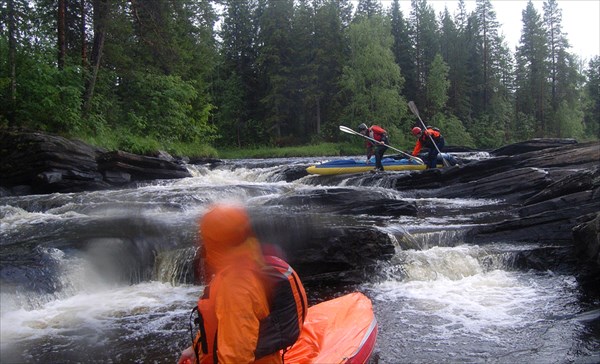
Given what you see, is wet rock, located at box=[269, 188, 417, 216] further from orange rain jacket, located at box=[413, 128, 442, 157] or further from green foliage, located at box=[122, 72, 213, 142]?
green foliage, located at box=[122, 72, 213, 142]

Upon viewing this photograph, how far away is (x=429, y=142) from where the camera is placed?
46.6ft

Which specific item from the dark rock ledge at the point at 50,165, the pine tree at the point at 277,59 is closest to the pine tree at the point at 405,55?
the pine tree at the point at 277,59

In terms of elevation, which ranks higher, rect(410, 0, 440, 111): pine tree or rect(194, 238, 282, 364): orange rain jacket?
rect(410, 0, 440, 111): pine tree

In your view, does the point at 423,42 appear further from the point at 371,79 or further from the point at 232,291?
the point at 232,291

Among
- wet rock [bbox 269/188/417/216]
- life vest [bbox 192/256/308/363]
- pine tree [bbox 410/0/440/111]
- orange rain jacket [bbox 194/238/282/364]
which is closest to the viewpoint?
orange rain jacket [bbox 194/238/282/364]

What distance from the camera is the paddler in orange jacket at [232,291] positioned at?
2297 mm

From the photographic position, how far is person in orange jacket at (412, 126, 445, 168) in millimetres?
14008

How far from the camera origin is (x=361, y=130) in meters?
14.4

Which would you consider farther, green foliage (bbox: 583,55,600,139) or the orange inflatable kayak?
green foliage (bbox: 583,55,600,139)

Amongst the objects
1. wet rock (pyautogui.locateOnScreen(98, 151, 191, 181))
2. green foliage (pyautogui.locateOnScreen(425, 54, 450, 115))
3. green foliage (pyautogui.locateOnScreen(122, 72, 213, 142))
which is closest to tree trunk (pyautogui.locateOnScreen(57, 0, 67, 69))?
green foliage (pyautogui.locateOnScreen(122, 72, 213, 142))

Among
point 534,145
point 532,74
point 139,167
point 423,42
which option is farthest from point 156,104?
point 532,74

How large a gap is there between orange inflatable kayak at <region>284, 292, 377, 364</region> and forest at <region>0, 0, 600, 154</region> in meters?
13.7

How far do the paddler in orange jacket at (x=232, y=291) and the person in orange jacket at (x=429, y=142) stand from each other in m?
12.0

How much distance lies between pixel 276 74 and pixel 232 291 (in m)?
37.1
